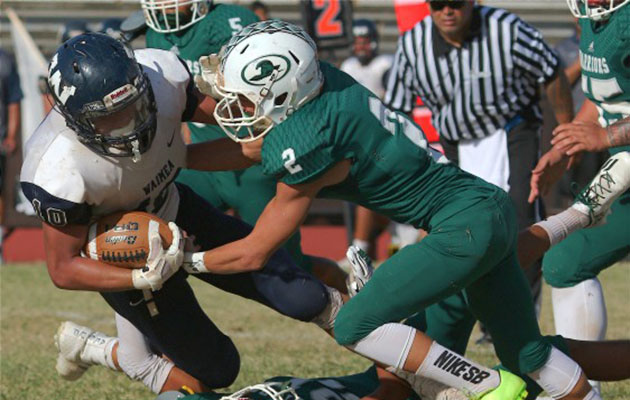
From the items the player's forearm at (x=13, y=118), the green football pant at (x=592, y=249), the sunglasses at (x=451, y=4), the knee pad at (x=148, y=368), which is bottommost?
the player's forearm at (x=13, y=118)

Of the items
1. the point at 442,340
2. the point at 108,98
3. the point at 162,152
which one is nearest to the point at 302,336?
the point at 442,340

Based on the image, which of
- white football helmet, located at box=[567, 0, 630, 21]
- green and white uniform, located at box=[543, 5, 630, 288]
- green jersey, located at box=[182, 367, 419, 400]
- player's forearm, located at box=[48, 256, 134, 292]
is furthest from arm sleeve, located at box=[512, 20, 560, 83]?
player's forearm, located at box=[48, 256, 134, 292]

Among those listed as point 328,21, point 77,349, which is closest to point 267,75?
point 77,349

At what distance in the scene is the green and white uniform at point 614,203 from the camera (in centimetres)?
425

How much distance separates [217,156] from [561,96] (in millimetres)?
2185

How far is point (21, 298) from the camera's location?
25.0ft

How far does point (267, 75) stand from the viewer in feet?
11.4

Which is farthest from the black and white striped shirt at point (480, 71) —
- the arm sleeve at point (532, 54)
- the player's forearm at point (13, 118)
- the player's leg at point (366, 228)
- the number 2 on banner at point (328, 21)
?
the player's forearm at point (13, 118)

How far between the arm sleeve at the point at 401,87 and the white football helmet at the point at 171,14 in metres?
1.03

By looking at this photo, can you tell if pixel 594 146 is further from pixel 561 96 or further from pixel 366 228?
pixel 366 228

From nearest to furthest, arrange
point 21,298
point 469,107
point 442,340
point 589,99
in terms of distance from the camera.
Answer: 1. point 442,340
2. point 589,99
3. point 469,107
4. point 21,298

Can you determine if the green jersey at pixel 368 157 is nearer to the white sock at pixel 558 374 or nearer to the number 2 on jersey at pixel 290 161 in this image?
the number 2 on jersey at pixel 290 161

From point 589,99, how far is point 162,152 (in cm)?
179

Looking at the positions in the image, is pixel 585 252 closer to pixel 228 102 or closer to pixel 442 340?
pixel 442 340
